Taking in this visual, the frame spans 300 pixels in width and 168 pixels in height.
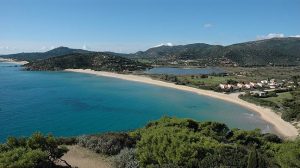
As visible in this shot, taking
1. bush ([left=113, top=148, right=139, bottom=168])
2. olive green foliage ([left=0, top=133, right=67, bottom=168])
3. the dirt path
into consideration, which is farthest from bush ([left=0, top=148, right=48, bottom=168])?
bush ([left=113, top=148, right=139, bottom=168])

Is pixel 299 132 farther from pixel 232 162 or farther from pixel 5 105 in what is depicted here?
pixel 5 105

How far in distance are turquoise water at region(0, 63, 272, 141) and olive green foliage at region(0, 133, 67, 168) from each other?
24819mm

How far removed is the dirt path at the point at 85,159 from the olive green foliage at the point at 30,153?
1.14 meters

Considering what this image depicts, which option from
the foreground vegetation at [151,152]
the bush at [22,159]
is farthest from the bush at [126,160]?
the bush at [22,159]

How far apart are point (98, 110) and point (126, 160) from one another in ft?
147

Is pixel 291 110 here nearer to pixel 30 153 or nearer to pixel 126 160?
pixel 126 160

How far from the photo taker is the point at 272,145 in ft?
98.4

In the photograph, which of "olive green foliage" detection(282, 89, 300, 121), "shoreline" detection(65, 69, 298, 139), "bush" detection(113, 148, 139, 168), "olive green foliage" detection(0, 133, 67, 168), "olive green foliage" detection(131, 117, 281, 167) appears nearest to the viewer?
"olive green foliage" detection(0, 133, 67, 168)

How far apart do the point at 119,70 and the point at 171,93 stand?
70702 mm

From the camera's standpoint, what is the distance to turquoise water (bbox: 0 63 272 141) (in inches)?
2026

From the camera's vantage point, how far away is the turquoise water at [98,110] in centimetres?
5147

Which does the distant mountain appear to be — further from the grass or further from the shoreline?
the grass

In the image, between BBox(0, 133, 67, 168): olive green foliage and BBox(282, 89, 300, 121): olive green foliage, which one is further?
BBox(282, 89, 300, 121): olive green foliage

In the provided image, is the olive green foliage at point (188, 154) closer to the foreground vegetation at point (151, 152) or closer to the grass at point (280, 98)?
the foreground vegetation at point (151, 152)
